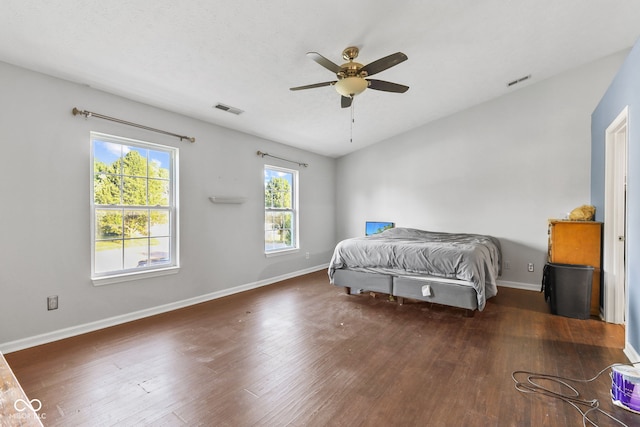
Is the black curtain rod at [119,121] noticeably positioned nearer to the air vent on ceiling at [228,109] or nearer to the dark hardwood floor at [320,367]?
the air vent on ceiling at [228,109]

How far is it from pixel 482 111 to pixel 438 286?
129 inches

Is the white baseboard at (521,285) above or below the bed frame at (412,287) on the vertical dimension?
below

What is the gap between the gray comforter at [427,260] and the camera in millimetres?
3113

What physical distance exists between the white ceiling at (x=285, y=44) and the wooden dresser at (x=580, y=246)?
2152mm

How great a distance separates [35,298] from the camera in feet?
8.57

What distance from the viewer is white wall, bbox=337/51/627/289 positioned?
4.16 metres

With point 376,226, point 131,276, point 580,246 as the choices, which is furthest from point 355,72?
point 376,226

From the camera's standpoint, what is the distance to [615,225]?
10.2ft

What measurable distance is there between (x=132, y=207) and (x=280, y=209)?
2.40 metres

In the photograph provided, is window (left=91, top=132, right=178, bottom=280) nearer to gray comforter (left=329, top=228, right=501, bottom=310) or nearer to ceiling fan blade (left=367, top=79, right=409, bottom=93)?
gray comforter (left=329, top=228, right=501, bottom=310)

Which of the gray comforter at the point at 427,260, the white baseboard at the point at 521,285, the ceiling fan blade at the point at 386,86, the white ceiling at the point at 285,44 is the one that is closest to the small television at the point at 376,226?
the gray comforter at the point at 427,260

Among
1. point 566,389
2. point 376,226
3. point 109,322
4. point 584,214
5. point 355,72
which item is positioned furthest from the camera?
point 376,226

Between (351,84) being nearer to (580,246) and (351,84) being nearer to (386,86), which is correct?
(386,86)

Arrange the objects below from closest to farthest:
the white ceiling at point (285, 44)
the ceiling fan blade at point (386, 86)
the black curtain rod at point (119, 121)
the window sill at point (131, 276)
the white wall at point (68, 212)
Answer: the white ceiling at point (285, 44) → the white wall at point (68, 212) → the ceiling fan blade at point (386, 86) → the black curtain rod at point (119, 121) → the window sill at point (131, 276)
